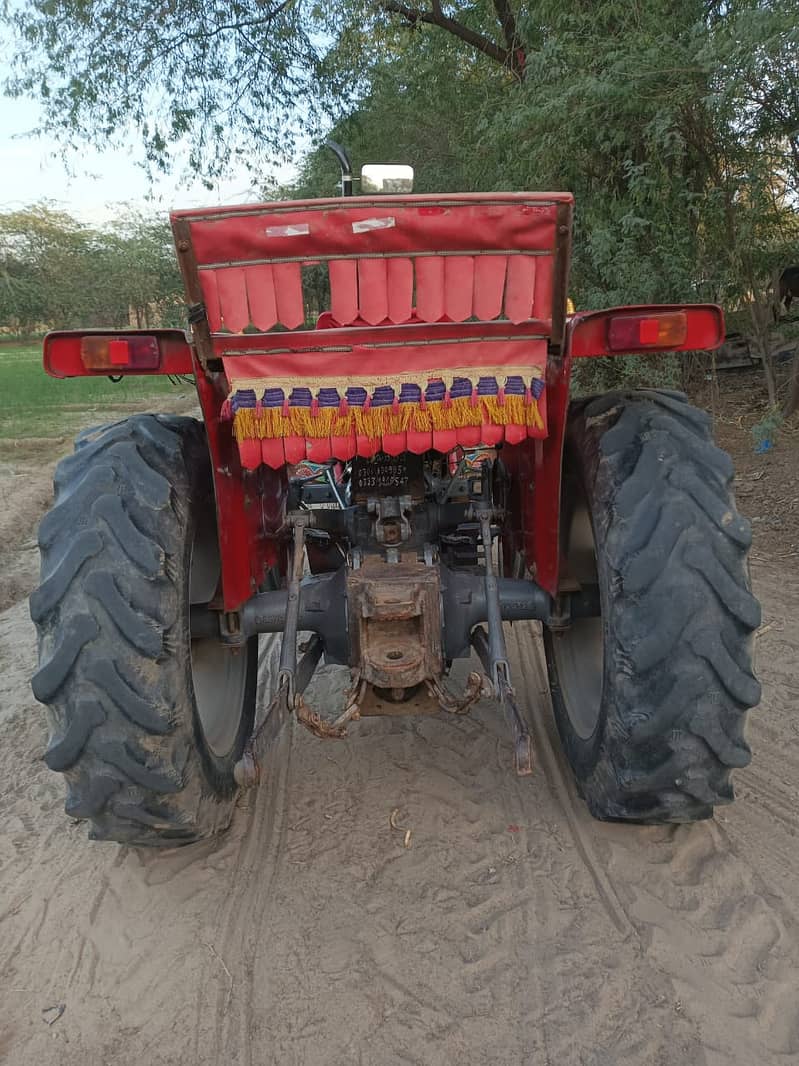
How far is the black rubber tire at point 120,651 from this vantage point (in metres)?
2.17

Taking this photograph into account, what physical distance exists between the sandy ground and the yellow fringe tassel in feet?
4.81

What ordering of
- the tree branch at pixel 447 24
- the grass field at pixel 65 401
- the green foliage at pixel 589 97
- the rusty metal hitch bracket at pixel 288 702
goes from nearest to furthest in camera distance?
the rusty metal hitch bracket at pixel 288 702, the green foliage at pixel 589 97, the tree branch at pixel 447 24, the grass field at pixel 65 401

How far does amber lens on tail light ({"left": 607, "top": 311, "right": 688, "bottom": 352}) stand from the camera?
7.23ft

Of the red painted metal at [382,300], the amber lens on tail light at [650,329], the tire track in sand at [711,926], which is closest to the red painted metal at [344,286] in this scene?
the red painted metal at [382,300]

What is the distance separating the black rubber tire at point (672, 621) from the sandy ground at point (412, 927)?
0.35 m

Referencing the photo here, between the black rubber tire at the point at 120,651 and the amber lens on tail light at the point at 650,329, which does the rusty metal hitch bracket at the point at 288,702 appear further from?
the amber lens on tail light at the point at 650,329

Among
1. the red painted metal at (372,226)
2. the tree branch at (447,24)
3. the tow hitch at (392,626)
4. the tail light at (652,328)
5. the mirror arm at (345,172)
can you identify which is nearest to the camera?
the red painted metal at (372,226)

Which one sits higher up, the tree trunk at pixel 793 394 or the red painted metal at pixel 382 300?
the red painted metal at pixel 382 300

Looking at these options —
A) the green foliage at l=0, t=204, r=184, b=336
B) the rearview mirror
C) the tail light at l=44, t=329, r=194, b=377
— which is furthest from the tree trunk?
the green foliage at l=0, t=204, r=184, b=336

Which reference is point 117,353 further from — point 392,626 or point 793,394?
point 793,394

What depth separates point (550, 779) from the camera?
9.97 feet

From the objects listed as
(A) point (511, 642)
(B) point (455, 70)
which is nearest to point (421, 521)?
(A) point (511, 642)

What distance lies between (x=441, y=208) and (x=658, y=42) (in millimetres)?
5400

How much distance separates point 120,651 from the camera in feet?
7.12
